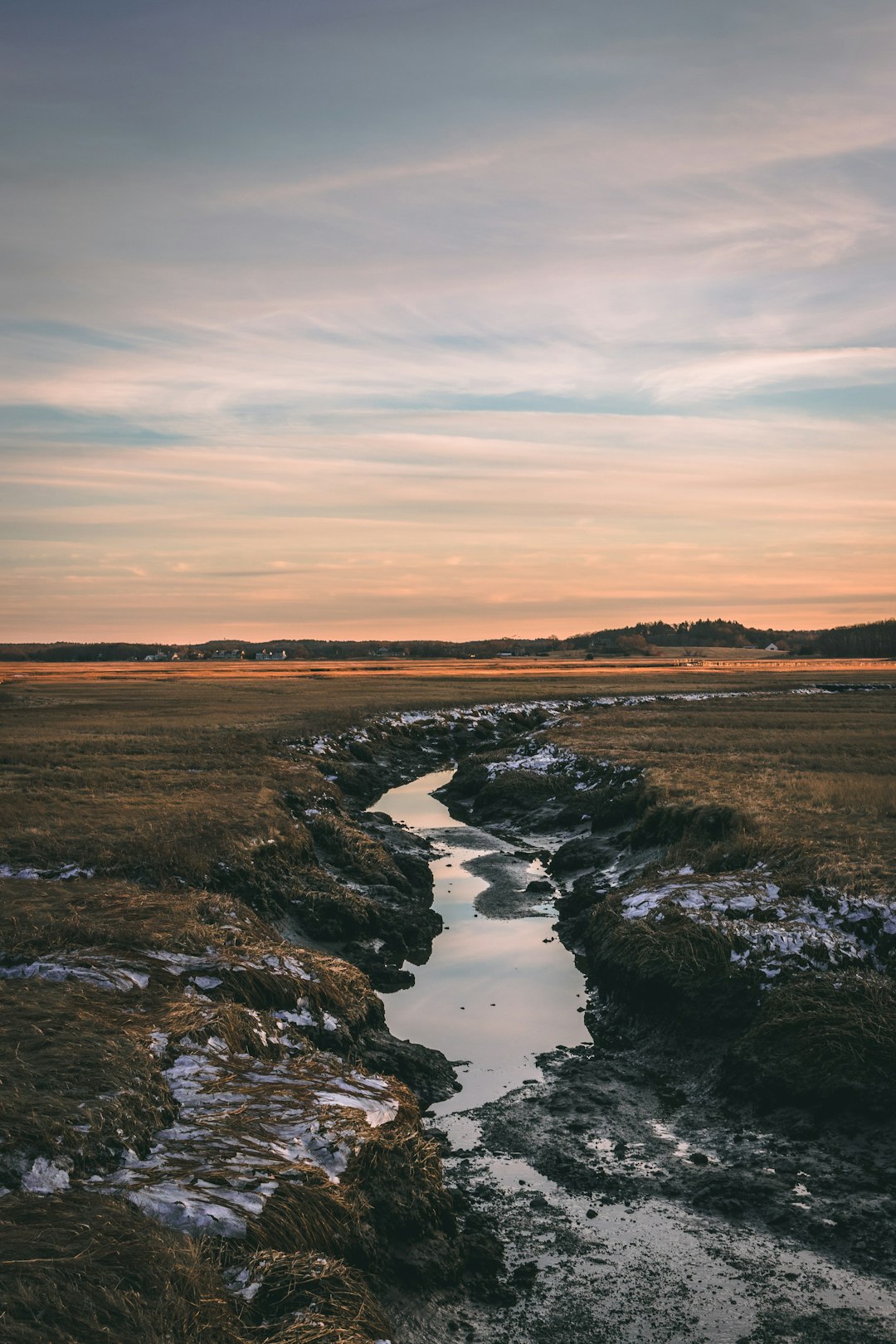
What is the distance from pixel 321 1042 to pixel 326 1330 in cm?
585

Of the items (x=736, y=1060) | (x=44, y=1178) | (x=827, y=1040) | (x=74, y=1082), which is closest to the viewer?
(x=44, y=1178)

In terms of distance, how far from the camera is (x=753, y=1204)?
9.45 metres

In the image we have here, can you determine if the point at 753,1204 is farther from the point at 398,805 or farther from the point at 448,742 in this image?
the point at 448,742

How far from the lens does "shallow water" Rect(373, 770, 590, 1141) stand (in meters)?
13.1

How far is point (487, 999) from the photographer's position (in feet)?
52.1

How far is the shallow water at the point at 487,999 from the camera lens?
13055 millimetres

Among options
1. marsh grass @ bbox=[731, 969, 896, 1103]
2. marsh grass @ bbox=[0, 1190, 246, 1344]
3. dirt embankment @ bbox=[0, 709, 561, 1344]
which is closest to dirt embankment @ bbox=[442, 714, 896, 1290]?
marsh grass @ bbox=[731, 969, 896, 1103]

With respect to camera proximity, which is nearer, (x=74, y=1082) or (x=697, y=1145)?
(x=74, y=1082)

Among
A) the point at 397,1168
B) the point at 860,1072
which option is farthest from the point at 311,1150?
the point at 860,1072

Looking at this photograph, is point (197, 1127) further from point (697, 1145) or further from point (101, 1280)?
point (697, 1145)

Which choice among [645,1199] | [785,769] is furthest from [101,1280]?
[785,769]

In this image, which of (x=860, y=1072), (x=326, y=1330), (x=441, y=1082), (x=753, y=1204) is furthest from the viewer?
(x=441, y=1082)

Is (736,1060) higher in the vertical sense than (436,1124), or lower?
higher

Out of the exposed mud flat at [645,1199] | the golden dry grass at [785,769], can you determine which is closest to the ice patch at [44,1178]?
the exposed mud flat at [645,1199]
